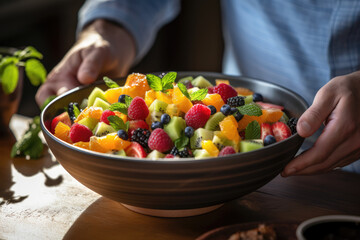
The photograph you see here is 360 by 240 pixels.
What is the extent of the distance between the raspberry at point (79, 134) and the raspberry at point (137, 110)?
4.7 inches

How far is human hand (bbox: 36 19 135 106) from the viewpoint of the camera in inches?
59.7

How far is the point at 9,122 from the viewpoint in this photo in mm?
1646

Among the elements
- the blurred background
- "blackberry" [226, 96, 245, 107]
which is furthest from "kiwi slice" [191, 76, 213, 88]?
the blurred background

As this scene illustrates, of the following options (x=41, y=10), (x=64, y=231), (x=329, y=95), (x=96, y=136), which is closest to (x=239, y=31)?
(x=329, y=95)

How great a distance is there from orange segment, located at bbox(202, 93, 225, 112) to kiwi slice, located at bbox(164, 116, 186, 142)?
0.11 m

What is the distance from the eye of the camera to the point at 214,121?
3.64ft

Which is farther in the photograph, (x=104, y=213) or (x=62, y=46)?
(x=62, y=46)

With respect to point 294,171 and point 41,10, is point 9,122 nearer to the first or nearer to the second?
point 294,171

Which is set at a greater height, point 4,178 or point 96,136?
point 96,136

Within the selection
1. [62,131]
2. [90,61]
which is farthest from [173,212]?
A: [90,61]

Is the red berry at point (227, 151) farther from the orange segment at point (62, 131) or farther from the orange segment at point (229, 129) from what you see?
the orange segment at point (62, 131)

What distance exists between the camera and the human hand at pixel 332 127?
1.05 metres

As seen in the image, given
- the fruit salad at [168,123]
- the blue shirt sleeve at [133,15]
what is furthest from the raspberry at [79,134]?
the blue shirt sleeve at [133,15]

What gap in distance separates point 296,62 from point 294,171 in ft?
2.68
